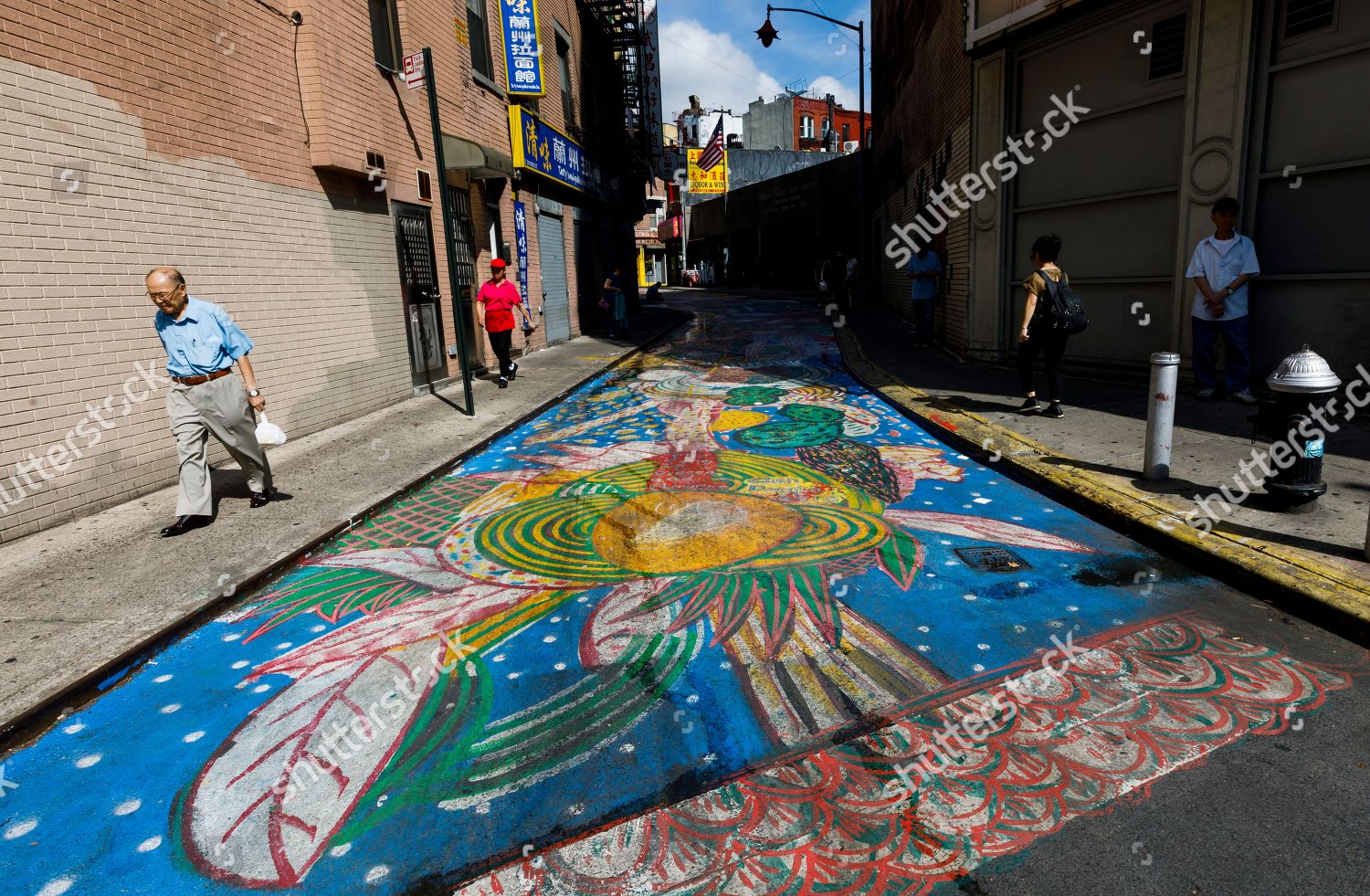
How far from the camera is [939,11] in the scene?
44.0 ft

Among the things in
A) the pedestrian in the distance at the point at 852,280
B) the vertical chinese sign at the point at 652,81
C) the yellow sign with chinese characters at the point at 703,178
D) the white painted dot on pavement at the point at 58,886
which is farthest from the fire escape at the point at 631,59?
the yellow sign with chinese characters at the point at 703,178

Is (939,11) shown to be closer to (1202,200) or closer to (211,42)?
(1202,200)

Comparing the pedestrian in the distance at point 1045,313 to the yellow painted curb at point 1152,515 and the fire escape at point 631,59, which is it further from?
the fire escape at point 631,59

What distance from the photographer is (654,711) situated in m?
3.18

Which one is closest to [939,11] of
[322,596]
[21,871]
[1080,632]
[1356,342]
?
[1356,342]

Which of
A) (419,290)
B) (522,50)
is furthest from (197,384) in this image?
(522,50)

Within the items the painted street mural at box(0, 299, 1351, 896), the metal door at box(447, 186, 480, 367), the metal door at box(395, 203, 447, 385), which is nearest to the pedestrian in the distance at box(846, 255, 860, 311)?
the metal door at box(447, 186, 480, 367)

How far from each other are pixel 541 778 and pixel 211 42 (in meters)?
7.62

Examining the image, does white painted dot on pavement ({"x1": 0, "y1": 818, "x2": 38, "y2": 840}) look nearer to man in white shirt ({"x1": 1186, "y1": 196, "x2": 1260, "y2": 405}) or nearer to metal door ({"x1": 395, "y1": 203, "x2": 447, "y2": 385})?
metal door ({"x1": 395, "y1": 203, "x2": 447, "y2": 385})

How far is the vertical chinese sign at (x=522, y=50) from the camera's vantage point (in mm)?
14117

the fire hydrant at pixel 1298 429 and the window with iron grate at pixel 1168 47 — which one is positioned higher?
the window with iron grate at pixel 1168 47

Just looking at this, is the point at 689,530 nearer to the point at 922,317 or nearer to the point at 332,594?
the point at 332,594

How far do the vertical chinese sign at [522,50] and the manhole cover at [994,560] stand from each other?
13188mm

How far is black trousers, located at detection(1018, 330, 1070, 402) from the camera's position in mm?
7320
